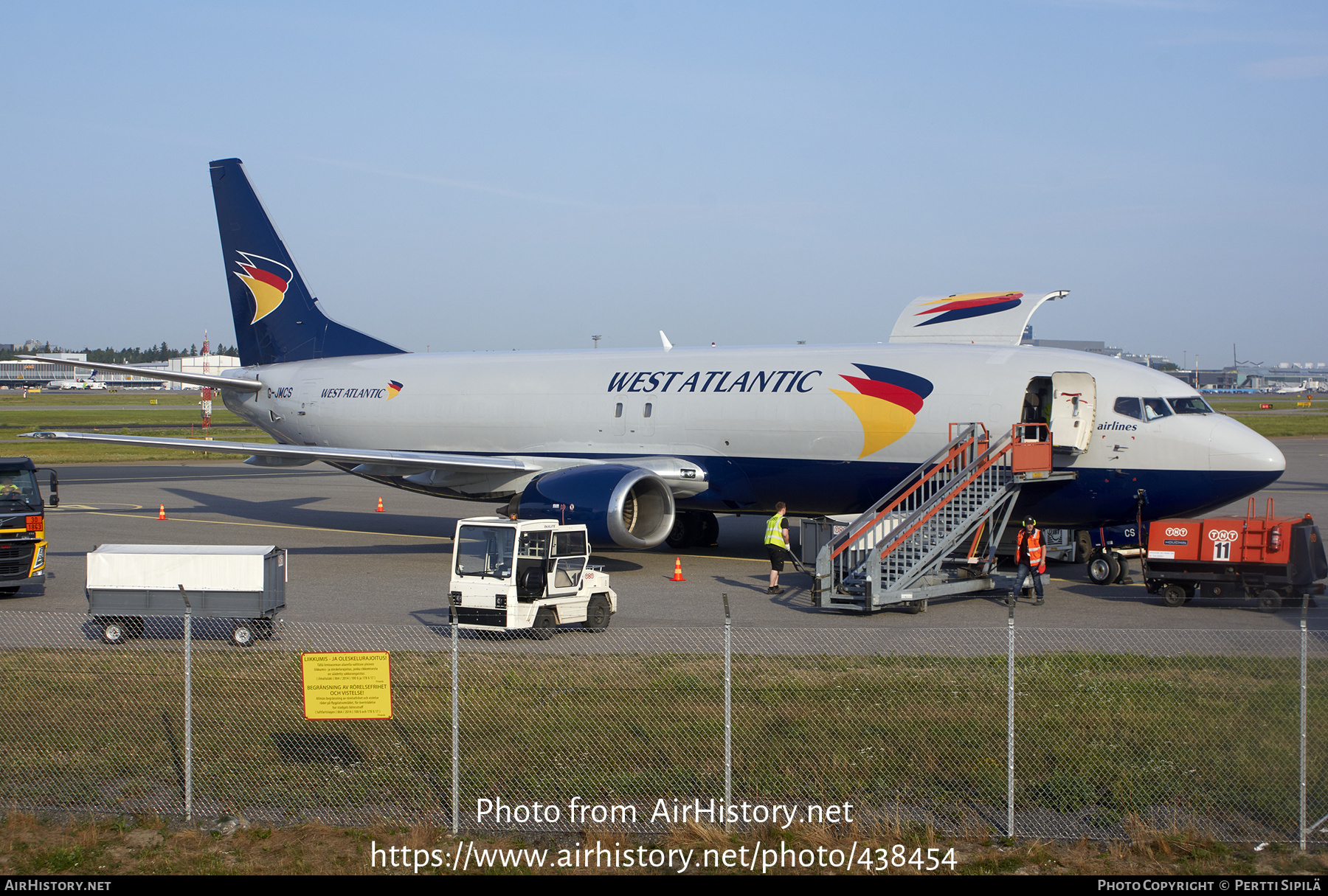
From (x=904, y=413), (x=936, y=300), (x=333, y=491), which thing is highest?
(x=936, y=300)

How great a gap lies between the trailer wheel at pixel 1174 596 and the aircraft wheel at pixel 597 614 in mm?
10230

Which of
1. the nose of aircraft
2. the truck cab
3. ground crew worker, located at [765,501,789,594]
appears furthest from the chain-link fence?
the nose of aircraft

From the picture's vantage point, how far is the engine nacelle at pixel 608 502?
880 inches

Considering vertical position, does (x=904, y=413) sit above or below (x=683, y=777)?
above

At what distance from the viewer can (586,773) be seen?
10.6 meters

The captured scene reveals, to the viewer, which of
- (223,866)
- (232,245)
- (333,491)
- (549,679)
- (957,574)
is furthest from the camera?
(333,491)

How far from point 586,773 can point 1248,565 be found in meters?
14.1

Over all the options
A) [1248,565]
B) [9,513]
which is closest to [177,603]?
[9,513]

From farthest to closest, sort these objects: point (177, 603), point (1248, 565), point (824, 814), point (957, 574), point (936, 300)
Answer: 1. point (936, 300)
2. point (957, 574)
3. point (1248, 565)
4. point (177, 603)
5. point (824, 814)

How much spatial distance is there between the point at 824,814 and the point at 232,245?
92.6 feet

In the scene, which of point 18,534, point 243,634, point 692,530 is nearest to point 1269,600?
point 692,530

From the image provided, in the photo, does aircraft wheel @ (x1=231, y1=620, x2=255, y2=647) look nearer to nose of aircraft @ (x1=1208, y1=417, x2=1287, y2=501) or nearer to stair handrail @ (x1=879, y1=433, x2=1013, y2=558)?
stair handrail @ (x1=879, y1=433, x2=1013, y2=558)

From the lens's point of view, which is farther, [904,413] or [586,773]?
[904,413]

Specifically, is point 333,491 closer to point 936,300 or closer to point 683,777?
point 936,300
